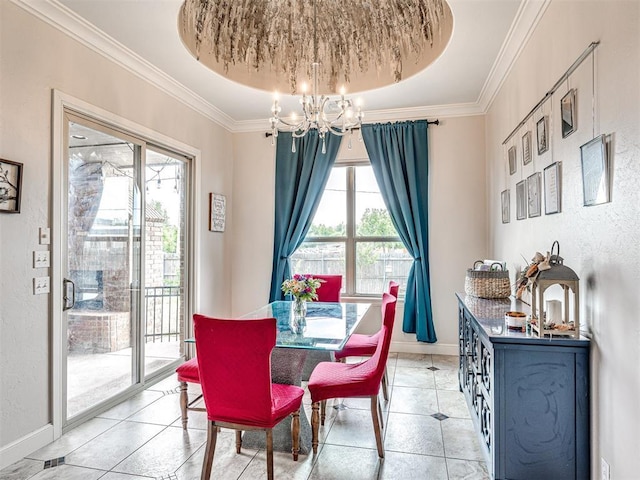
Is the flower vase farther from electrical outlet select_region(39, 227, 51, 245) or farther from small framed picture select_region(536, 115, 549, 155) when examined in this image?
small framed picture select_region(536, 115, 549, 155)

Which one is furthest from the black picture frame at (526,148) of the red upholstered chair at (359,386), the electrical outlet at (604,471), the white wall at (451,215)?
the electrical outlet at (604,471)

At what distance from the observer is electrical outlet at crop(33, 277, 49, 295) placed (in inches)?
94.6

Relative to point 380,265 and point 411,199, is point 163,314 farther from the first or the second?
point 411,199

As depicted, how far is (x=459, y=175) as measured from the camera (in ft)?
14.2

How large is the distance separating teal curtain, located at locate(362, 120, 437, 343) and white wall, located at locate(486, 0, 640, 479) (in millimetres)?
2043

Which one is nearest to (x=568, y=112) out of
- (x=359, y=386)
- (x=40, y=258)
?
(x=359, y=386)

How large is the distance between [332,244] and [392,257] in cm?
74

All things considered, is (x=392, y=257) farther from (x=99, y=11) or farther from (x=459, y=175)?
(x=99, y=11)

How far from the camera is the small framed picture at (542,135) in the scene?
231 centimetres

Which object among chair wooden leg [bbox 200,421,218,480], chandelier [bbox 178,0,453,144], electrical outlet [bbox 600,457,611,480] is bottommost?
chair wooden leg [bbox 200,421,218,480]

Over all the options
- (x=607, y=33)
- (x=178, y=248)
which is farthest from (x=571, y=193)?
(x=178, y=248)

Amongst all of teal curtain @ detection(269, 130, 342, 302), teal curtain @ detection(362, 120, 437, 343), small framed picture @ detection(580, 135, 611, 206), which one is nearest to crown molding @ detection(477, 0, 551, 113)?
teal curtain @ detection(362, 120, 437, 343)

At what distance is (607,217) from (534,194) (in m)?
0.98

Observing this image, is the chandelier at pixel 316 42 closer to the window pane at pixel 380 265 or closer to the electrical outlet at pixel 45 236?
the electrical outlet at pixel 45 236
